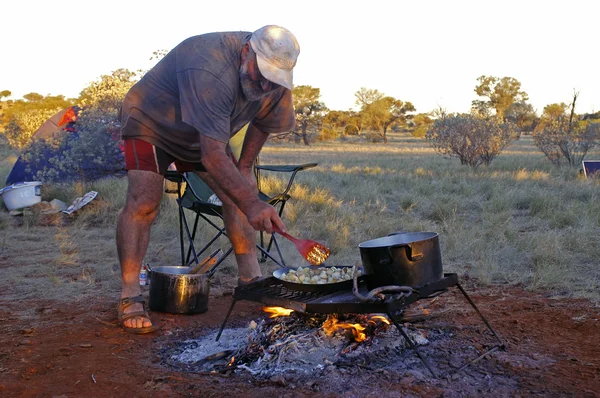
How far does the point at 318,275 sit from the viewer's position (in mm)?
3170

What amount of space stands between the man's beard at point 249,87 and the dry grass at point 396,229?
1912 mm

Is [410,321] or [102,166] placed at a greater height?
[102,166]

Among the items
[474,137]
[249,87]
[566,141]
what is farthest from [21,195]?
[566,141]

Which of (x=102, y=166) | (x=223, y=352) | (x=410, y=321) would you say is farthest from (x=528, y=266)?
(x=102, y=166)

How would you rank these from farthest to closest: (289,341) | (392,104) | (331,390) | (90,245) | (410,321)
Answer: (392,104) < (90,245) < (410,321) < (289,341) < (331,390)

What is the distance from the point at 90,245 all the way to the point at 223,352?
11.4 ft

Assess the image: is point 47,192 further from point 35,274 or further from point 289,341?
point 289,341

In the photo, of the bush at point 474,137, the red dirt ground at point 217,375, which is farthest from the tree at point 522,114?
the red dirt ground at point 217,375

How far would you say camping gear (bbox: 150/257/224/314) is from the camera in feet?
12.2

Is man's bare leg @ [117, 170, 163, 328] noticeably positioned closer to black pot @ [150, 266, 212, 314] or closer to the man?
the man

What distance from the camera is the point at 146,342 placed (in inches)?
131

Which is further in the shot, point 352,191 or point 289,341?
point 352,191

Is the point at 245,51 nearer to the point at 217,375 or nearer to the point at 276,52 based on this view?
the point at 276,52

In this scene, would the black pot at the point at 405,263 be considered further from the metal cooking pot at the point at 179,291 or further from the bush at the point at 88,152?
the bush at the point at 88,152
